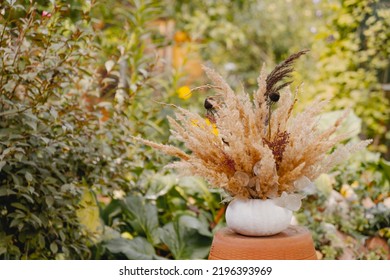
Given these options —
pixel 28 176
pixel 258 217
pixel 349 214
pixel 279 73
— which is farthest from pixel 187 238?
pixel 279 73

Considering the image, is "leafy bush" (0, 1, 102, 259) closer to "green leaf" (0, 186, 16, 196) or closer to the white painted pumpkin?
"green leaf" (0, 186, 16, 196)

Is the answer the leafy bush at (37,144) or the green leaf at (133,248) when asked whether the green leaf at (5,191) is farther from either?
the green leaf at (133,248)

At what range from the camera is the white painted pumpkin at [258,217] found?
1934 mm

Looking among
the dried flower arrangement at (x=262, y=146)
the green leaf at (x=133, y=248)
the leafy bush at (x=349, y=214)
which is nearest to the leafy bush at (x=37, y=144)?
the green leaf at (x=133, y=248)

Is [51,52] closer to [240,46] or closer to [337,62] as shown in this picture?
[337,62]

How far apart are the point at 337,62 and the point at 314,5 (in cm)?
448

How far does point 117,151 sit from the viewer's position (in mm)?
3156

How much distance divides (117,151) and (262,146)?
1370mm

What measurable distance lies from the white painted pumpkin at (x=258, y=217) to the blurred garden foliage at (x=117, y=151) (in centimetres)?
78

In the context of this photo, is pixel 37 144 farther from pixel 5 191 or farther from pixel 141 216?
pixel 141 216

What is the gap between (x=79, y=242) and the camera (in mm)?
2926

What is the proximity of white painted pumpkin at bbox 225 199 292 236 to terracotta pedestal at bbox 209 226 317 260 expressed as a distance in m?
0.03

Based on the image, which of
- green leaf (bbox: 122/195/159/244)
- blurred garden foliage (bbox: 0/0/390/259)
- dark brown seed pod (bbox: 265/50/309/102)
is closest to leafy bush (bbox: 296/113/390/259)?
blurred garden foliage (bbox: 0/0/390/259)
